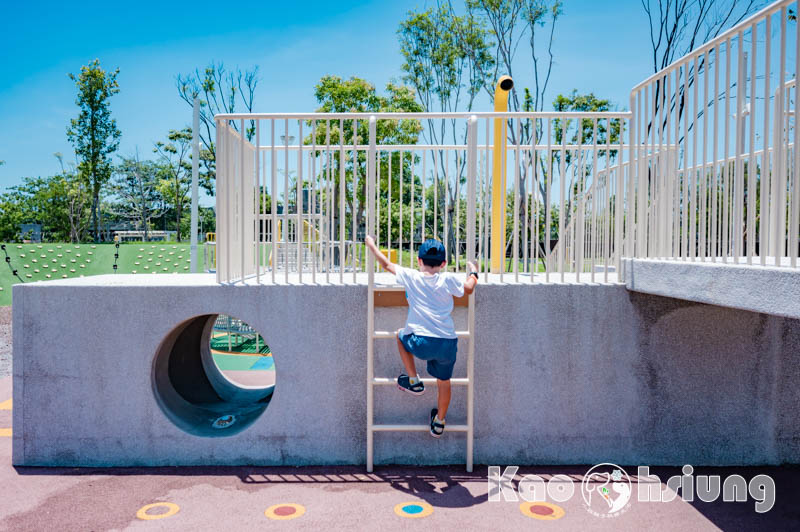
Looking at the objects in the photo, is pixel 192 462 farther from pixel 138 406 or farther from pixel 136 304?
pixel 136 304

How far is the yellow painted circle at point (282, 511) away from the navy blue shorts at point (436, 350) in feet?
4.31

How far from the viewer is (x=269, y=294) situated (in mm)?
4277

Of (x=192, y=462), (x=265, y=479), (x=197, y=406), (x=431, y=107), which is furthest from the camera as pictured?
(x=431, y=107)

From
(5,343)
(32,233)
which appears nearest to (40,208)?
(32,233)

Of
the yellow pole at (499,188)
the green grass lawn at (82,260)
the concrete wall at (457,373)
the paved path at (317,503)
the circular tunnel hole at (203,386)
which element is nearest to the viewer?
the paved path at (317,503)

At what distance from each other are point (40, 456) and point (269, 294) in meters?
2.36

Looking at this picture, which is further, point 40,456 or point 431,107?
point 431,107

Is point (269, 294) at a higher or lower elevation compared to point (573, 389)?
higher

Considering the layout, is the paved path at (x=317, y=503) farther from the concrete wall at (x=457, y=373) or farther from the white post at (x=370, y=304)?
the white post at (x=370, y=304)

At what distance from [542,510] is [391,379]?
56.0 inches

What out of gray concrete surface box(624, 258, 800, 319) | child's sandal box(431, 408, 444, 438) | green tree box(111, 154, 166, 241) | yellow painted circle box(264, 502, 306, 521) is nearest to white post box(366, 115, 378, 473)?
child's sandal box(431, 408, 444, 438)

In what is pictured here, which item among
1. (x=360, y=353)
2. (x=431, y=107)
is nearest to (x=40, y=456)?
(x=360, y=353)

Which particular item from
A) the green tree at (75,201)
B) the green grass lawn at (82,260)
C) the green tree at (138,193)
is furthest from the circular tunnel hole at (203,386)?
the green tree at (138,193)

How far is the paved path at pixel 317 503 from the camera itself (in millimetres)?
3365
